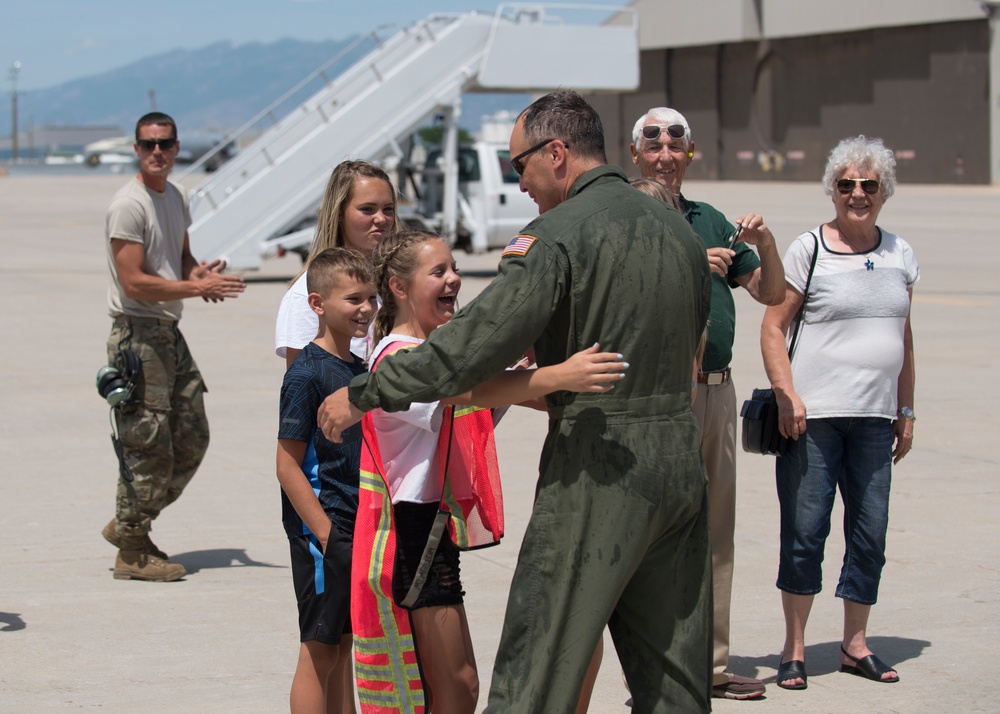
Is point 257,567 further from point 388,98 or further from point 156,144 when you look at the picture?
point 388,98

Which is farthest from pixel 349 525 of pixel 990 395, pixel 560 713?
pixel 990 395

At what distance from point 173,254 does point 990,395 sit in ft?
23.1

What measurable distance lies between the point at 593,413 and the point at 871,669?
226 centimetres

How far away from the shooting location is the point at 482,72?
22.2 meters

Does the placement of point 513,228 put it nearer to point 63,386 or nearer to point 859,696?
point 63,386

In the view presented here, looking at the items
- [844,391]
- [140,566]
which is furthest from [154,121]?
[844,391]

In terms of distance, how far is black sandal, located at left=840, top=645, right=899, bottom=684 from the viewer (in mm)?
4898

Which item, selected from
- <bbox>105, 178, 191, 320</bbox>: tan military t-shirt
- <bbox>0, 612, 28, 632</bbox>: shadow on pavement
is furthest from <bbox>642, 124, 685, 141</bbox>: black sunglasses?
<bbox>0, 612, 28, 632</bbox>: shadow on pavement

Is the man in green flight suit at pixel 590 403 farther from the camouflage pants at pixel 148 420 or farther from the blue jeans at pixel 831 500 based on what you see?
the camouflage pants at pixel 148 420

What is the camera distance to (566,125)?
3311mm

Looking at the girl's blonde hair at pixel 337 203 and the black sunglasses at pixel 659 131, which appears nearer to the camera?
the girl's blonde hair at pixel 337 203

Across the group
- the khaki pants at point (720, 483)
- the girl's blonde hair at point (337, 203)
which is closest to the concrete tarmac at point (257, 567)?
the khaki pants at point (720, 483)

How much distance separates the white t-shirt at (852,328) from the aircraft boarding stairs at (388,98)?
16903 millimetres

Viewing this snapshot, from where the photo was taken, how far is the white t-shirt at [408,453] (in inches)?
137
